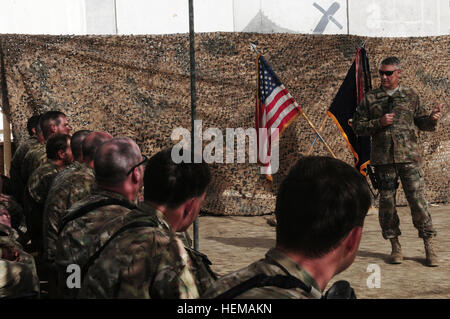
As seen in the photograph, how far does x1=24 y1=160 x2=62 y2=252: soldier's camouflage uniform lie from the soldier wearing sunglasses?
3.15m

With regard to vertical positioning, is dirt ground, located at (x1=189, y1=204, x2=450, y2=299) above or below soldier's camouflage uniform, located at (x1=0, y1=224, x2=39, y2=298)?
below

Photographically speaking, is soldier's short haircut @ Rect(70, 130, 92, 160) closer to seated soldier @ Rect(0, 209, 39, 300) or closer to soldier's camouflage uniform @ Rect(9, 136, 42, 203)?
seated soldier @ Rect(0, 209, 39, 300)

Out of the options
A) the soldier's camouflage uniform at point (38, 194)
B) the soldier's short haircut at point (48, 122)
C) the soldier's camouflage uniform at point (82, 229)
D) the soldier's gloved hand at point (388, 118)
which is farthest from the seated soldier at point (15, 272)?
the soldier's gloved hand at point (388, 118)

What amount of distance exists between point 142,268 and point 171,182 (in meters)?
0.45

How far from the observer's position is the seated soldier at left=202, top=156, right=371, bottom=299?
1.57 meters

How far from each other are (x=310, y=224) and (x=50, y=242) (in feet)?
8.94

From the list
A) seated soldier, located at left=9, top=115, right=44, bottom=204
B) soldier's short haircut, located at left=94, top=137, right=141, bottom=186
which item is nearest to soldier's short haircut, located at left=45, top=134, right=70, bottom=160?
seated soldier, located at left=9, top=115, right=44, bottom=204

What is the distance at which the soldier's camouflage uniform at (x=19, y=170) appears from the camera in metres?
6.38

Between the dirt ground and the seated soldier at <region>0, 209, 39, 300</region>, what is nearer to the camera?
the seated soldier at <region>0, 209, 39, 300</region>

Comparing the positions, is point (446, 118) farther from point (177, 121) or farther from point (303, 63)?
point (177, 121)

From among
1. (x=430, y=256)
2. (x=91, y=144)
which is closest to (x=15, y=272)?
(x=91, y=144)

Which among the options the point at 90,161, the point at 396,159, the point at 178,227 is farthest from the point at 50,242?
the point at 396,159

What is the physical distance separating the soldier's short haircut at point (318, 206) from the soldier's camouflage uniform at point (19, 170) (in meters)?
5.12

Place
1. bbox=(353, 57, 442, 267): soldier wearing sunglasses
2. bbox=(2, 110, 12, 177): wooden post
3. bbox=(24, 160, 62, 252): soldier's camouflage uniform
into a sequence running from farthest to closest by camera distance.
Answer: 1. bbox=(2, 110, 12, 177): wooden post
2. bbox=(353, 57, 442, 267): soldier wearing sunglasses
3. bbox=(24, 160, 62, 252): soldier's camouflage uniform
